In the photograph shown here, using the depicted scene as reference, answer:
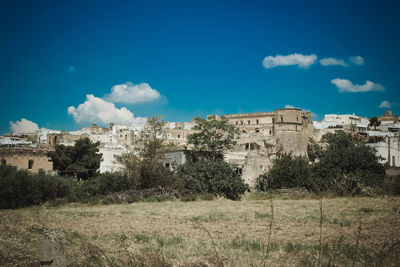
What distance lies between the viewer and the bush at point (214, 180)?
65.8 ft

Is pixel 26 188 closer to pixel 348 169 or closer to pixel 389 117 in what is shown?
pixel 348 169

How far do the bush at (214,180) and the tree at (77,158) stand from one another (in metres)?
14.7

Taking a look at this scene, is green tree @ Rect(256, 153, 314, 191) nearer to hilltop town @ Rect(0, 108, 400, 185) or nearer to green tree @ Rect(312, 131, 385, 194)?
green tree @ Rect(312, 131, 385, 194)

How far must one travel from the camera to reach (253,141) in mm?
60094

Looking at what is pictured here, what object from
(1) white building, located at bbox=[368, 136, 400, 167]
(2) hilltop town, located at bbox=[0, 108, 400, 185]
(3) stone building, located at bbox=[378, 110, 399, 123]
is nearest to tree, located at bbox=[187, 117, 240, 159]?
(2) hilltop town, located at bbox=[0, 108, 400, 185]

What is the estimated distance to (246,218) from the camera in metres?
10.3

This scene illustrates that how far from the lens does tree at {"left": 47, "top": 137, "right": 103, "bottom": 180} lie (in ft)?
102

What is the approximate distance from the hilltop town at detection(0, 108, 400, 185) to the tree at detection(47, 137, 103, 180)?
1.92 m

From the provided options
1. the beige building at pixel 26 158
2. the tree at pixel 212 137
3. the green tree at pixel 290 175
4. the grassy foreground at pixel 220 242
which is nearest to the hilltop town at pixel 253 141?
the beige building at pixel 26 158

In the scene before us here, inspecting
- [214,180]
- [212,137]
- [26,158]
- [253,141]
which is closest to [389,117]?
[253,141]

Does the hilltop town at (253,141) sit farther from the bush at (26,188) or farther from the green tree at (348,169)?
the green tree at (348,169)

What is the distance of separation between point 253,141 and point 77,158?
38.3 metres

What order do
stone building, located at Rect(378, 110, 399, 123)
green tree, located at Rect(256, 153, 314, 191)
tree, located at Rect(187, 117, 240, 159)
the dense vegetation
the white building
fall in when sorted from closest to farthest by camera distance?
1. the dense vegetation
2. green tree, located at Rect(256, 153, 314, 191)
3. tree, located at Rect(187, 117, 240, 159)
4. the white building
5. stone building, located at Rect(378, 110, 399, 123)

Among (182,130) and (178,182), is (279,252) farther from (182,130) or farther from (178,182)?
(182,130)
